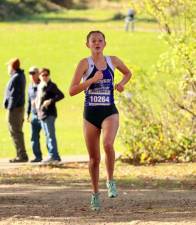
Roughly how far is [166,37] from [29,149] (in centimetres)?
609

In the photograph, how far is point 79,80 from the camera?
30.8ft

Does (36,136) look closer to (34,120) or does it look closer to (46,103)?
(34,120)

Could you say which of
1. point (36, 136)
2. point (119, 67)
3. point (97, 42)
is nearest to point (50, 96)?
point (36, 136)

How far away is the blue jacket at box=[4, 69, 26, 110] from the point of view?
1703 centimetres

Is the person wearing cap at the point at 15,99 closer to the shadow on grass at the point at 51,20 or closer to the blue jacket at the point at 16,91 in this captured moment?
the blue jacket at the point at 16,91

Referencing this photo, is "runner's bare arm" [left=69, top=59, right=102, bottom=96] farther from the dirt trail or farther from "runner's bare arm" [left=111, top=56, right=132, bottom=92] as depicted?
the dirt trail

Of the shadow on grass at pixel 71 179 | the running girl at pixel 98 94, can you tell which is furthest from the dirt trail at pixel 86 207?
the shadow on grass at pixel 71 179

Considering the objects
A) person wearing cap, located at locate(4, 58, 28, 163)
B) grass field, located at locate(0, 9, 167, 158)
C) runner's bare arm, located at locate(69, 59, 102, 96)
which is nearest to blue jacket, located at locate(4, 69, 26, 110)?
person wearing cap, located at locate(4, 58, 28, 163)

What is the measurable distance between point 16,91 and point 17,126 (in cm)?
71

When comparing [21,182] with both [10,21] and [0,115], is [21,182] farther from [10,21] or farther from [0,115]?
[10,21]

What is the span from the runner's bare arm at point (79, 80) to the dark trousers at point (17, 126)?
789 cm

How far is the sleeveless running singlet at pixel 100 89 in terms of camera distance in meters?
9.32

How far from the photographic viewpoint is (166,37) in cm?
1579

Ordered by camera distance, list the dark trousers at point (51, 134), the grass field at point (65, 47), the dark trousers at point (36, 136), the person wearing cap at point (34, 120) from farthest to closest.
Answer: the grass field at point (65, 47) → the dark trousers at point (36, 136) → the person wearing cap at point (34, 120) → the dark trousers at point (51, 134)
